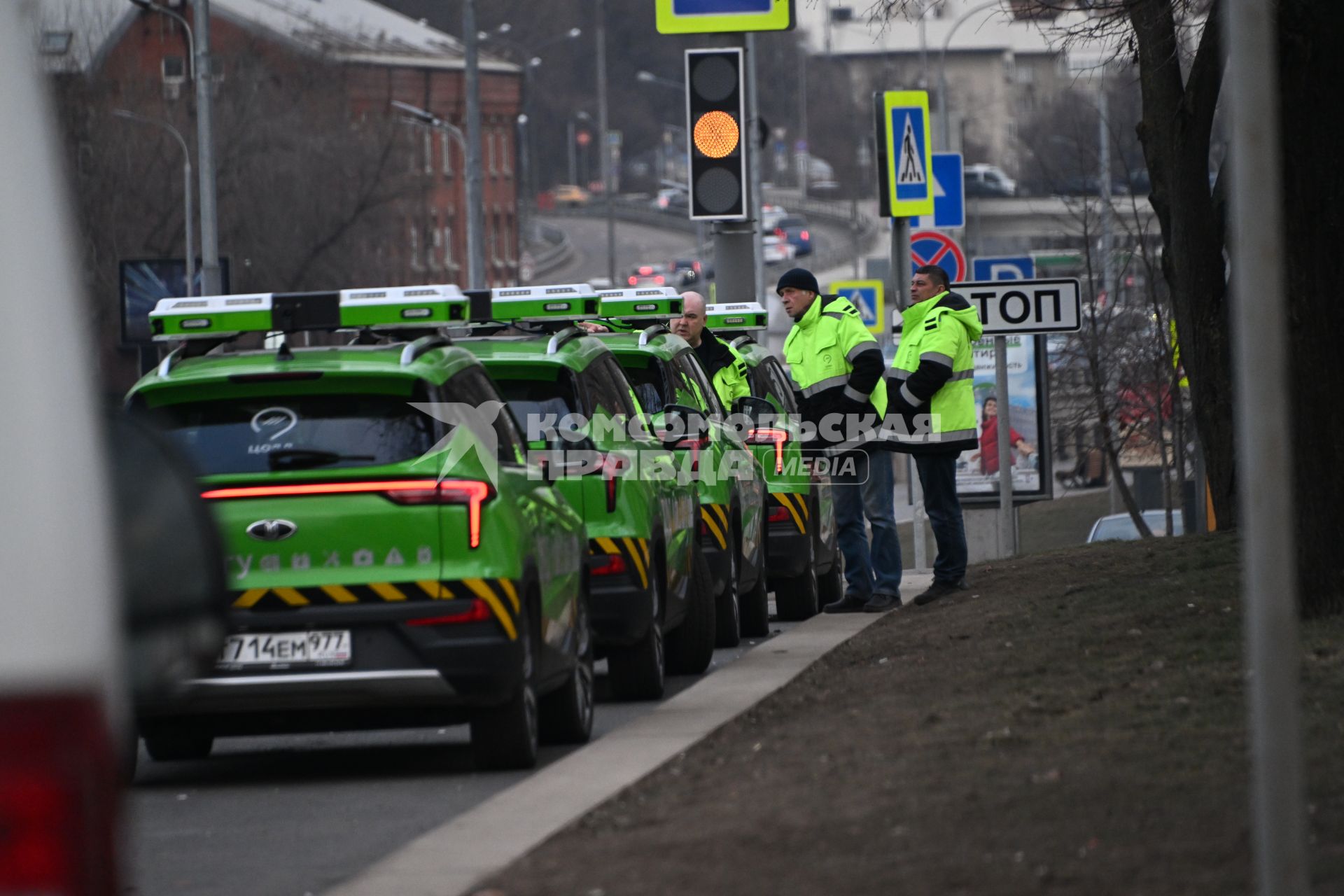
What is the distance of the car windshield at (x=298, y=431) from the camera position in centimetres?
892

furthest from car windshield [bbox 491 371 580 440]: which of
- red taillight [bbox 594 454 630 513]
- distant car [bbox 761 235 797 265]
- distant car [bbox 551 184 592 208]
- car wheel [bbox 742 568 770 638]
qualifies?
distant car [bbox 551 184 592 208]

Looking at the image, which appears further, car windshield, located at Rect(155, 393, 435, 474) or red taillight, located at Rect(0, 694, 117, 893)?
car windshield, located at Rect(155, 393, 435, 474)

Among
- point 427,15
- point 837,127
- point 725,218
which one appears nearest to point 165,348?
point 725,218

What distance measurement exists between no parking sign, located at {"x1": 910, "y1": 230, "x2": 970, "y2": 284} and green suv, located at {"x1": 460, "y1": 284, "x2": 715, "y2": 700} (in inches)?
324

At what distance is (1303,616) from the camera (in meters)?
10.6

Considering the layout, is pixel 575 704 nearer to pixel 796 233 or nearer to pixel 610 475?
pixel 610 475

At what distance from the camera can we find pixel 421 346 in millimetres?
9336

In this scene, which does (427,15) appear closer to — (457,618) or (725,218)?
(725,218)

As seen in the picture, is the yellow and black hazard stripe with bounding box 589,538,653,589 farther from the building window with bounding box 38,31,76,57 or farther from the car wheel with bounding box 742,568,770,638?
the building window with bounding box 38,31,76,57

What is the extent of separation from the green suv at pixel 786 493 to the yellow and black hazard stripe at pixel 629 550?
176 inches

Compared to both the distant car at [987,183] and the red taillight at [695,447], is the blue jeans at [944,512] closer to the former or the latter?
the red taillight at [695,447]

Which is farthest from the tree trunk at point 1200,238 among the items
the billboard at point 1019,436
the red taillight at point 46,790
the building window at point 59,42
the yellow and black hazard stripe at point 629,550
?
the building window at point 59,42

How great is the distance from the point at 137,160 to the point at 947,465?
4616 centimetres

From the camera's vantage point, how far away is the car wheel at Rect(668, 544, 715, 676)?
41.5 feet
